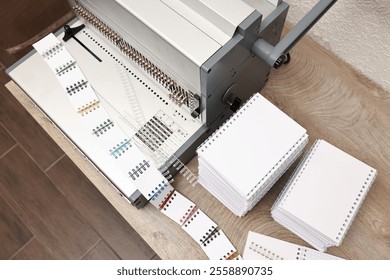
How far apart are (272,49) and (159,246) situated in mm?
608

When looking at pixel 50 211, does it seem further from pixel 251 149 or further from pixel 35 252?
pixel 251 149

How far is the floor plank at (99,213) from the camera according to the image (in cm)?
188

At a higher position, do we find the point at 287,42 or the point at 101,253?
the point at 101,253

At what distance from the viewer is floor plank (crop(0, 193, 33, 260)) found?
1873 millimetres

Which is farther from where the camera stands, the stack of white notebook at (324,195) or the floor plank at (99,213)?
the floor plank at (99,213)

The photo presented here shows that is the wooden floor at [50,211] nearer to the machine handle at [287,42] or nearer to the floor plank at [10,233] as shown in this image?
the floor plank at [10,233]

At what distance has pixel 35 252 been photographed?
1868 mm

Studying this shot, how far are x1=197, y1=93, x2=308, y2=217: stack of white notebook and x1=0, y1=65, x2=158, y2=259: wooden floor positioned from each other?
1.00 meters

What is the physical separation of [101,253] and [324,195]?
118 cm

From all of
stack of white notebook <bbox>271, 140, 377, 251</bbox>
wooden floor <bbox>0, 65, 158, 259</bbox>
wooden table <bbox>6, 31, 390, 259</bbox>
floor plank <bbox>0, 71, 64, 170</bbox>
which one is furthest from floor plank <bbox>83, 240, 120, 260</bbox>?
stack of white notebook <bbox>271, 140, 377, 251</bbox>

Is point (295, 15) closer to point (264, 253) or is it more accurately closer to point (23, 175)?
point (264, 253)

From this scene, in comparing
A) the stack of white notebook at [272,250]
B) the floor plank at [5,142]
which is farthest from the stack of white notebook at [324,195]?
the floor plank at [5,142]

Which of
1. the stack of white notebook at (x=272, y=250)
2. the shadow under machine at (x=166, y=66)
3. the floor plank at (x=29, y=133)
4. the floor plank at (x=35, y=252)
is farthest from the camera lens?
the floor plank at (x=29, y=133)

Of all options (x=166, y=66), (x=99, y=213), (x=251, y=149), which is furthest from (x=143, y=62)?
(x=99, y=213)
